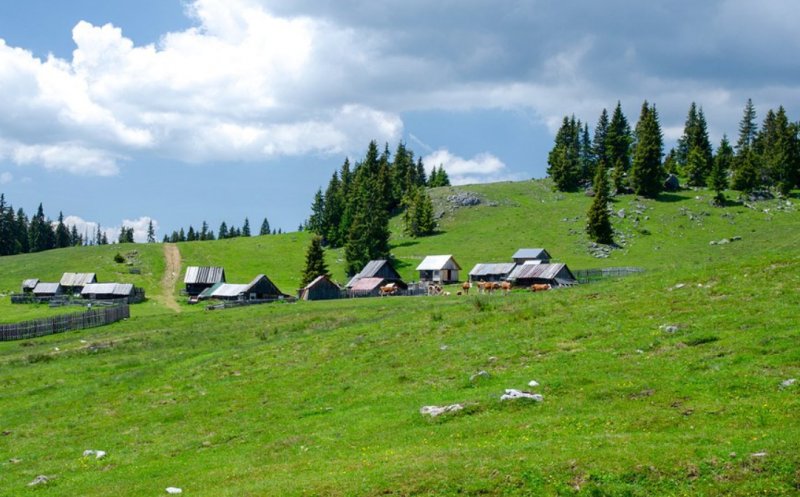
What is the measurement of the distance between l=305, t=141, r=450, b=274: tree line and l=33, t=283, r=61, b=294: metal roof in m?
55.3

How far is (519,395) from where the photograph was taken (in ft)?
72.6

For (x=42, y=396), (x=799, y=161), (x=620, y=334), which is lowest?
(x=42, y=396)

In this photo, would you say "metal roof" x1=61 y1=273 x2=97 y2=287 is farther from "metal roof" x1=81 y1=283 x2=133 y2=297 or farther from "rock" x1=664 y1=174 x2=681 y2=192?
"rock" x1=664 y1=174 x2=681 y2=192

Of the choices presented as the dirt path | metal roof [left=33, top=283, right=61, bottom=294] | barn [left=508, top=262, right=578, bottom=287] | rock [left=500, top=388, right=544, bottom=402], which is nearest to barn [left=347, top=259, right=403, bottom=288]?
barn [left=508, top=262, right=578, bottom=287]

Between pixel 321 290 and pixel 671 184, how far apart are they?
90.8m

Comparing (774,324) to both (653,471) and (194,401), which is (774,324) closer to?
(653,471)

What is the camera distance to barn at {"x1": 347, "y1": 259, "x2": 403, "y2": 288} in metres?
109

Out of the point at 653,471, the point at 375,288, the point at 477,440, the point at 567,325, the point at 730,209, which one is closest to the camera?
the point at 653,471

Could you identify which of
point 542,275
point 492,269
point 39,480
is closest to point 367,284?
point 492,269

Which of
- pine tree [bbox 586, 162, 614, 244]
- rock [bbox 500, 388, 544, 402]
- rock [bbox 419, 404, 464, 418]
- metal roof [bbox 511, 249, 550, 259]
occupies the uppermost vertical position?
pine tree [bbox 586, 162, 614, 244]

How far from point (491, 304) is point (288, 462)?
90.2ft

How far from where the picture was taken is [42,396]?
117 feet

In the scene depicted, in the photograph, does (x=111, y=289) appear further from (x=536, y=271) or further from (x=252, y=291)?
(x=536, y=271)

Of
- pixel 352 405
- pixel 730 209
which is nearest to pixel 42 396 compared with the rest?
pixel 352 405
